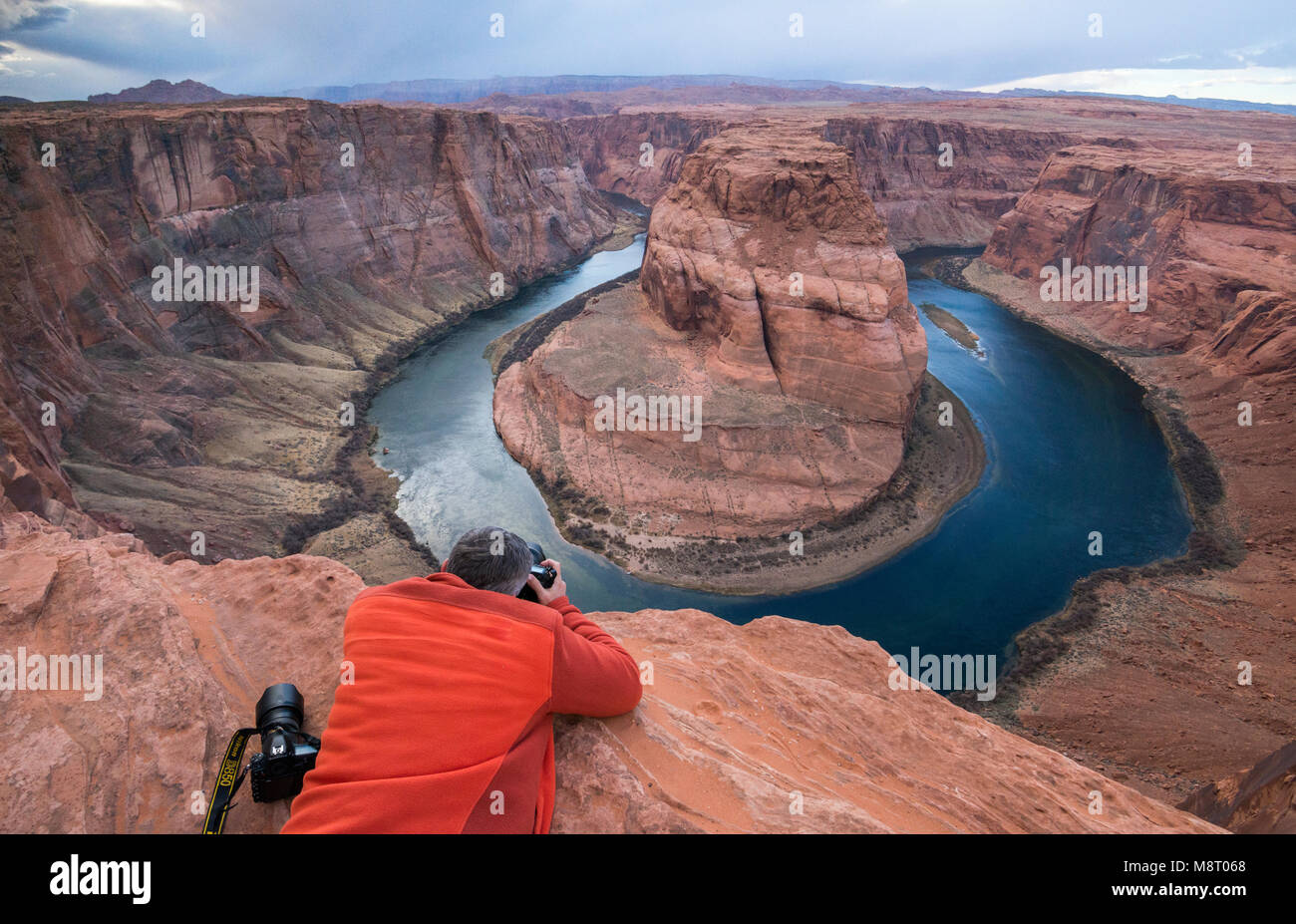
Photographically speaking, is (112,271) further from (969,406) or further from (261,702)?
(969,406)

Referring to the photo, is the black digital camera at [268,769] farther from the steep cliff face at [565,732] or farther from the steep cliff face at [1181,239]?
the steep cliff face at [1181,239]

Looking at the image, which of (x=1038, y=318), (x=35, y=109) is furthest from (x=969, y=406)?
(x=35, y=109)

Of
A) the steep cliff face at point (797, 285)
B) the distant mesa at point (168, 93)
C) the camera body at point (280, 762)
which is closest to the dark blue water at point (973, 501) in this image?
the steep cliff face at point (797, 285)
